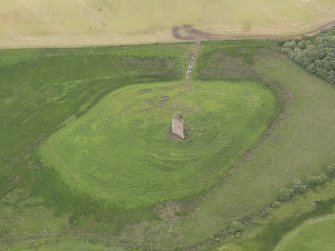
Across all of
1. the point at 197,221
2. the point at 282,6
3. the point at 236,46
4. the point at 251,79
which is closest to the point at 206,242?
the point at 197,221

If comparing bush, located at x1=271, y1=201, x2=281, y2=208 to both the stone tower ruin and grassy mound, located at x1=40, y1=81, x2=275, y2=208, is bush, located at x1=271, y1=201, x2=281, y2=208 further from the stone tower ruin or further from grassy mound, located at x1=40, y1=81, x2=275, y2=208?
the stone tower ruin

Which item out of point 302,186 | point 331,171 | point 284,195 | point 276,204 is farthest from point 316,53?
point 276,204

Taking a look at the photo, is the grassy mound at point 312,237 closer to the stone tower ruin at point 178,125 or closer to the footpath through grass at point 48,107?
the footpath through grass at point 48,107

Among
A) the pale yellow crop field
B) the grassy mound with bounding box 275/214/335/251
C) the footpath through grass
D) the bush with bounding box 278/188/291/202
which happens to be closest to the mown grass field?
the footpath through grass

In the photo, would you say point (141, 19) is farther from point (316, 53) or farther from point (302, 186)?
point (302, 186)

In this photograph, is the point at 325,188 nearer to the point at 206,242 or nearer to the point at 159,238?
the point at 206,242

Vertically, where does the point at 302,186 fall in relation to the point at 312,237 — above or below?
above
